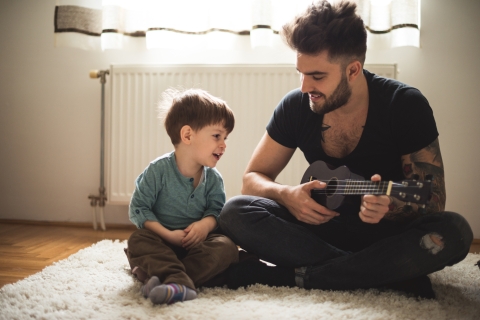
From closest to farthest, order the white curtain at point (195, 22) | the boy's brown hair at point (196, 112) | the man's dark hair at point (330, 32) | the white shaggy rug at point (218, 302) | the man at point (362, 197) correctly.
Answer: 1. the white shaggy rug at point (218, 302)
2. the man at point (362, 197)
3. the man's dark hair at point (330, 32)
4. the boy's brown hair at point (196, 112)
5. the white curtain at point (195, 22)

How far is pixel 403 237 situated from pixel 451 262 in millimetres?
134

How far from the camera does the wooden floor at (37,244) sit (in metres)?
1.58

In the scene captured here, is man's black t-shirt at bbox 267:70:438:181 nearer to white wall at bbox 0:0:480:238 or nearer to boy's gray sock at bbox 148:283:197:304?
boy's gray sock at bbox 148:283:197:304

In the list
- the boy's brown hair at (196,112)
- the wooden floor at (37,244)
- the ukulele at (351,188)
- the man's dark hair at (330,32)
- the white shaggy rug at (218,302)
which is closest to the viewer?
the ukulele at (351,188)

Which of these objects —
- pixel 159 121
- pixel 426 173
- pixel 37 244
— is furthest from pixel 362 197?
pixel 37 244

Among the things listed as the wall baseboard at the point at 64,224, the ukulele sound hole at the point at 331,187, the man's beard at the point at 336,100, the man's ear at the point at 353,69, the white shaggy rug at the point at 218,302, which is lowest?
the wall baseboard at the point at 64,224

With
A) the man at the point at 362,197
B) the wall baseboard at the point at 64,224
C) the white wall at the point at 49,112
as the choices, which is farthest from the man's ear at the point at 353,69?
the wall baseboard at the point at 64,224

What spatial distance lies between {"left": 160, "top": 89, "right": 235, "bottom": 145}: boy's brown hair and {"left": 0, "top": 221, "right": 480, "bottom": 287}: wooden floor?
661 mm

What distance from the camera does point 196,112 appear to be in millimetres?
1454

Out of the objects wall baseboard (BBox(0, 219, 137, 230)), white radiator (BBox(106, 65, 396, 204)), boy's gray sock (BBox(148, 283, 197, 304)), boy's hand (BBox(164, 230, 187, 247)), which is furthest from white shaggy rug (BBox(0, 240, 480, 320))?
wall baseboard (BBox(0, 219, 137, 230))

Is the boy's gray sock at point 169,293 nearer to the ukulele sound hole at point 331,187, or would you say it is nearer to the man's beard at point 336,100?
the ukulele sound hole at point 331,187

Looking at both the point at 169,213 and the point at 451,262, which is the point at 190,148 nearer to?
the point at 169,213

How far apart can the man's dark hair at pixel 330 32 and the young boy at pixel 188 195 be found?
1.00 feet

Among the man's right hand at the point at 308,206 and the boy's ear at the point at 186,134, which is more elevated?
the boy's ear at the point at 186,134
